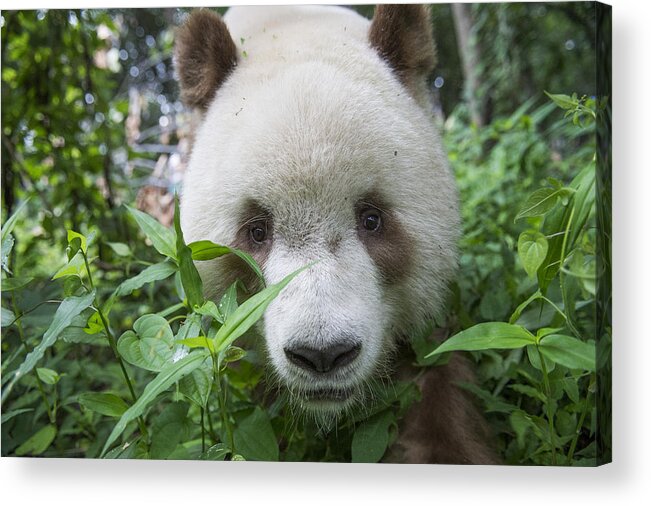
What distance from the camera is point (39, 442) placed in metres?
1.88

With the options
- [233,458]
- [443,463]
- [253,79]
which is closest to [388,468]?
[443,463]

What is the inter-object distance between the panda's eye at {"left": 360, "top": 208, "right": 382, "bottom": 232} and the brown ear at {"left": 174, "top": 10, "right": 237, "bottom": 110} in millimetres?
533

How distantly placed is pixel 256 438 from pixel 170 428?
201 millimetres

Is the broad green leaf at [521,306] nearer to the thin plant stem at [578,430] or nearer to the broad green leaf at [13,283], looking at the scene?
the thin plant stem at [578,430]

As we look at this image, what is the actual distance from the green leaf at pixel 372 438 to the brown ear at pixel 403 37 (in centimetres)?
80

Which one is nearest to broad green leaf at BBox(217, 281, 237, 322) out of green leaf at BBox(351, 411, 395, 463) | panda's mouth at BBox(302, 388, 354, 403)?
panda's mouth at BBox(302, 388, 354, 403)

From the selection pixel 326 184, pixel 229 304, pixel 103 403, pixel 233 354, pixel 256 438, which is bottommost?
pixel 256 438

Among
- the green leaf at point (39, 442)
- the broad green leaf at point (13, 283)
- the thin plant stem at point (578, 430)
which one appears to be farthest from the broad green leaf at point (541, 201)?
the green leaf at point (39, 442)

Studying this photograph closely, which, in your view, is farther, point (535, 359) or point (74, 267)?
point (74, 267)

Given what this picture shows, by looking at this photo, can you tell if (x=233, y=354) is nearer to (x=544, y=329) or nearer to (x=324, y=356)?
(x=324, y=356)

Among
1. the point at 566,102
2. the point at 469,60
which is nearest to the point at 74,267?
the point at 566,102

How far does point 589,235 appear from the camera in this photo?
1.74 m

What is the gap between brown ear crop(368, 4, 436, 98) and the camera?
179cm

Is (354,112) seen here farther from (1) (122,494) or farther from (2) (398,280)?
(1) (122,494)
